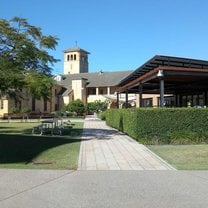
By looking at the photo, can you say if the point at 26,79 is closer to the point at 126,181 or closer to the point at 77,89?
the point at 126,181

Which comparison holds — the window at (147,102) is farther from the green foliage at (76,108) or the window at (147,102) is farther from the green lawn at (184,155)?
the green lawn at (184,155)

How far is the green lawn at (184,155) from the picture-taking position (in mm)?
12330

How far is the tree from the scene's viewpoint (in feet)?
76.5

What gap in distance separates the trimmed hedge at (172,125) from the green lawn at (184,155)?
34.7 inches

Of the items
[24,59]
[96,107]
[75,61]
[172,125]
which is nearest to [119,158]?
[172,125]

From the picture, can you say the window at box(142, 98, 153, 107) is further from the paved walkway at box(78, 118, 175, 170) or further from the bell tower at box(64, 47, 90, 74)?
the bell tower at box(64, 47, 90, 74)

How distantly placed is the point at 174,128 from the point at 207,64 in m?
11.7

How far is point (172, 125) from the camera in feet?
60.7

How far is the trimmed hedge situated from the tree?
755 centimetres

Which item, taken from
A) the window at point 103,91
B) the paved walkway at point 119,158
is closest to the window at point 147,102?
the paved walkway at point 119,158

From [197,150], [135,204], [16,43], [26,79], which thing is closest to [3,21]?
[16,43]

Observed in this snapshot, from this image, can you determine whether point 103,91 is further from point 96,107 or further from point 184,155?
point 184,155

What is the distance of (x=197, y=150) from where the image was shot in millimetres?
15867

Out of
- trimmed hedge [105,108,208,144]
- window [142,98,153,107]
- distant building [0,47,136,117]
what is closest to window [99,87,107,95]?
distant building [0,47,136,117]
